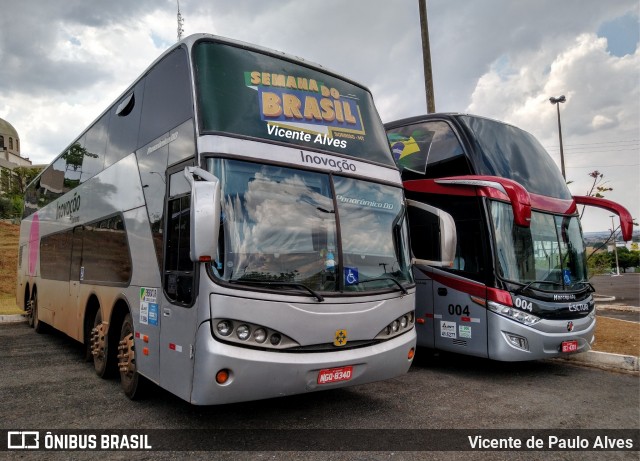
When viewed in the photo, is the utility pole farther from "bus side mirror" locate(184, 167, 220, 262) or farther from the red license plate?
"bus side mirror" locate(184, 167, 220, 262)

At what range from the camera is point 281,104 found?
545 centimetres

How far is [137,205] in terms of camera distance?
6.03m

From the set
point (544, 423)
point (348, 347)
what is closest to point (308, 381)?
point (348, 347)

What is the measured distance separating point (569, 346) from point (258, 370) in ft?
17.6

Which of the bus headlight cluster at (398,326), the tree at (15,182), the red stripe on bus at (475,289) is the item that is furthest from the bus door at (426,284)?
the tree at (15,182)

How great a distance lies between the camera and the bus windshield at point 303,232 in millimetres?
4590

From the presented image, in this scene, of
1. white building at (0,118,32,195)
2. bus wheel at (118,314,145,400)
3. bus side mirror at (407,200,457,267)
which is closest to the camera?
bus wheel at (118,314,145,400)

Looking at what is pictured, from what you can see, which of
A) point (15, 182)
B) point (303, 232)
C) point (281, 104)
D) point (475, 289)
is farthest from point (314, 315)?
point (15, 182)

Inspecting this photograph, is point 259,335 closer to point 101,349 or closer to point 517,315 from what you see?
point 101,349

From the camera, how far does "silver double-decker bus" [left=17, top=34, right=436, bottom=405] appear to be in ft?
14.6

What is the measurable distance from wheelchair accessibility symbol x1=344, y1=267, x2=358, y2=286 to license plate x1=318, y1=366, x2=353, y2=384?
2.72 ft

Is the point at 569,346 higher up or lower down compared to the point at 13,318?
higher up

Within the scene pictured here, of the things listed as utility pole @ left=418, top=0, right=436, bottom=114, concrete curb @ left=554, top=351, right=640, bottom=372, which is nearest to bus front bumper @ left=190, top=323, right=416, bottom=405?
concrete curb @ left=554, top=351, right=640, bottom=372

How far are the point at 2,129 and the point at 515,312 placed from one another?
314 feet
